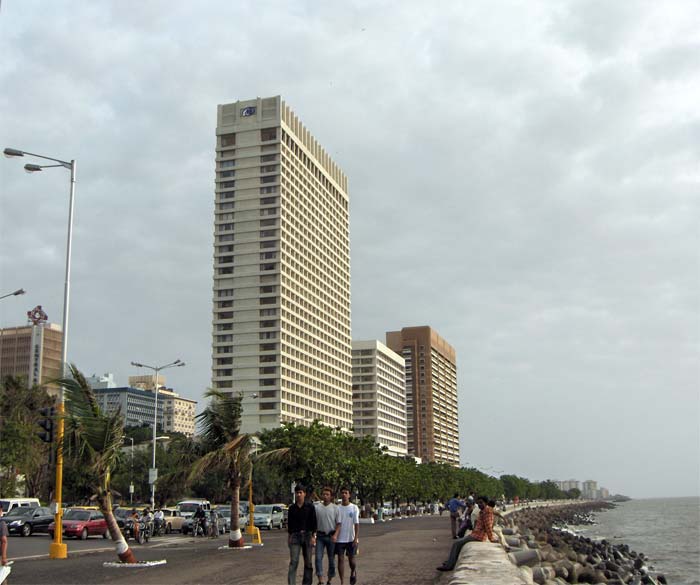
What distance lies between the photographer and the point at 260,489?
92125 millimetres

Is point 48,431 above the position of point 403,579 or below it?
above

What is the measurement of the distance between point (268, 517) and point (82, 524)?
14.4 meters

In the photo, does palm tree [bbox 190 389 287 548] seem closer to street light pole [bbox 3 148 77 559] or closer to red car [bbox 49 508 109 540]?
street light pole [bbox 3 148 77 559]

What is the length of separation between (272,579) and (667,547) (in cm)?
6117

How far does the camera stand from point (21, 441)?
2045 inches

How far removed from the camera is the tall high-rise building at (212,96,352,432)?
122125 mm

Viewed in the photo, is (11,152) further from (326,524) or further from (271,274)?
(271,274)

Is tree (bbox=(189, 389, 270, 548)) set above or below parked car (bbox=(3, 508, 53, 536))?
above

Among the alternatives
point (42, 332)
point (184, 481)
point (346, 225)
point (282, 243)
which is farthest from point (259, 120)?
point (184, 481)

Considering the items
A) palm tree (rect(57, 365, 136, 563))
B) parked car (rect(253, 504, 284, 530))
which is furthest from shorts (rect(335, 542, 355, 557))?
parked car (rect(253, 504, 284, 530))

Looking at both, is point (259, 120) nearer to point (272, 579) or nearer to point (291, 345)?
point (291, 345)

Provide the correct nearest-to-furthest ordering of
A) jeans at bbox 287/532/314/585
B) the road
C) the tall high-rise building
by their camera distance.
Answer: jeans at bbox 287/532/314/585 → the road → the tall high-rise building

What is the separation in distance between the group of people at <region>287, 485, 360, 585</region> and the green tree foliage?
3558 centimetres

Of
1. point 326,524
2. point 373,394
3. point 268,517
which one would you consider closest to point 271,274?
point 373,394
